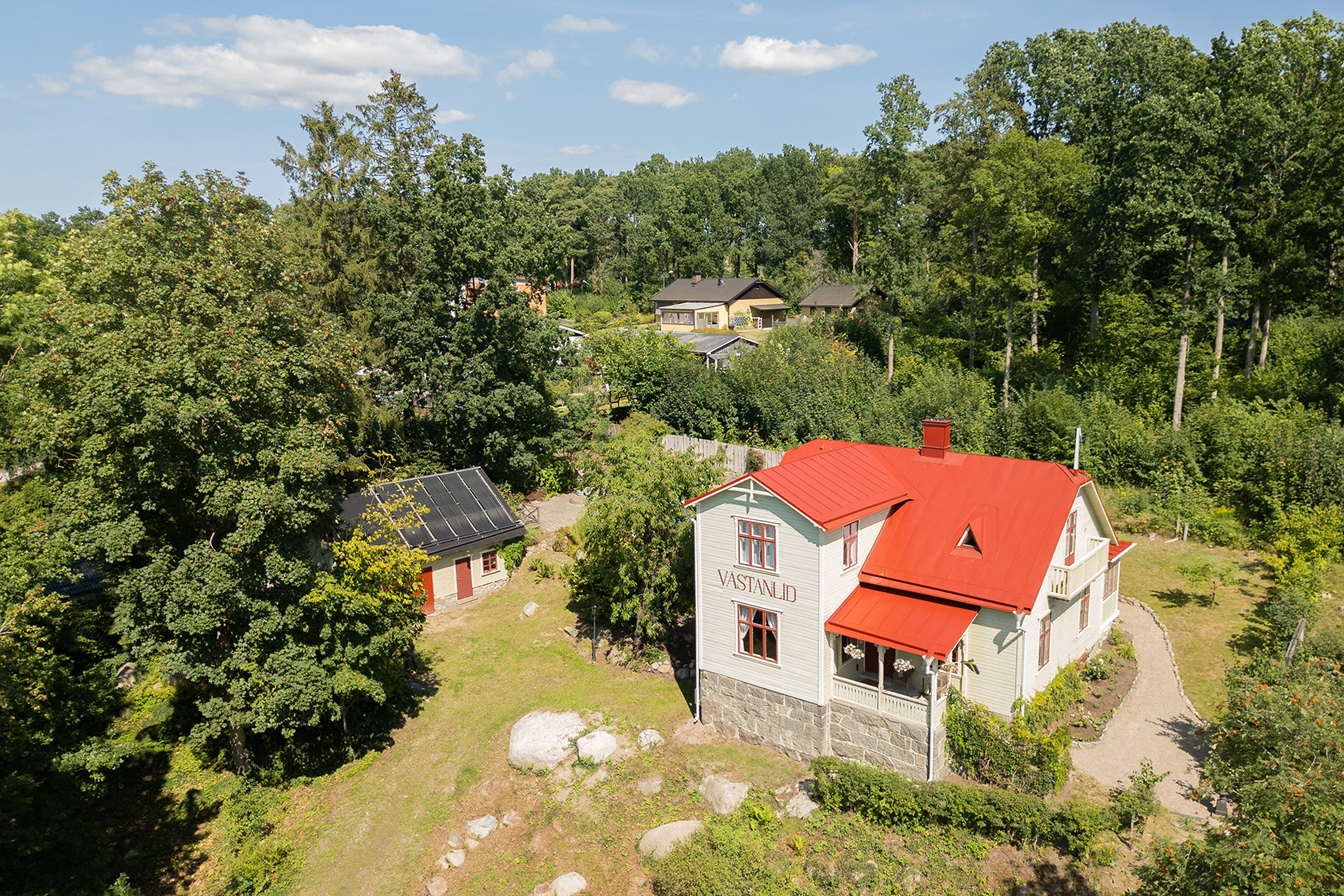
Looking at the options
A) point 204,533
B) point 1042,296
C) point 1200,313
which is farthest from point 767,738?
point 1042,296

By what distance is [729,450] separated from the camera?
126 ft

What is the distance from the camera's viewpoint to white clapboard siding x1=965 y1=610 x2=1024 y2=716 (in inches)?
683

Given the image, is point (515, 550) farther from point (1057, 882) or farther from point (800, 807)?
point (1057, 882)

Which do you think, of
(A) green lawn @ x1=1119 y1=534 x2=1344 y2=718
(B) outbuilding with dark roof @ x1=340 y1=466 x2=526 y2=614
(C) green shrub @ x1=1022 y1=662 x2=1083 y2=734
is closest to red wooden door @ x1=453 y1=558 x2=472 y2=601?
(B) outbuilding with dark roof @ x1=340 y1=466 x2=526 y2=614

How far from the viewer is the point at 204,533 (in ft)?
61.6

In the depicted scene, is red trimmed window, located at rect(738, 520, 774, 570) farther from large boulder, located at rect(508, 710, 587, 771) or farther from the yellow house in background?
the yellow house in background

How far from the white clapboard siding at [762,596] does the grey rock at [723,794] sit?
253cm

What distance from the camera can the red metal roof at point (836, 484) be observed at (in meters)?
17.7

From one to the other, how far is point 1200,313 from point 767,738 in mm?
26652

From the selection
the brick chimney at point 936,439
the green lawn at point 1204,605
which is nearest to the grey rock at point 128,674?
the brick chimney at point 936,439

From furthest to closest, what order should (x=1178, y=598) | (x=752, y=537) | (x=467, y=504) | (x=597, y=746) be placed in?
(x=467, y=504) → (x=1178, y=598) → (x=597, y=746) → (x=752, y=537)

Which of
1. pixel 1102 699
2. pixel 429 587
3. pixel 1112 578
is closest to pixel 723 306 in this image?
pixel 429 587

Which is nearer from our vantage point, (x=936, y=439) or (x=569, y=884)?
(x=569, y=884)

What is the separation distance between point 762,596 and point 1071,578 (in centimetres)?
743
